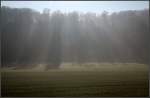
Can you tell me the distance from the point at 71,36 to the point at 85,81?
0.69 meters

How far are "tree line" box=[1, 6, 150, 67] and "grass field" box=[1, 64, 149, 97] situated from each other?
0.44ft

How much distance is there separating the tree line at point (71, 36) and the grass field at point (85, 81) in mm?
133

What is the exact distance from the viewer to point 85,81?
3289 millimetres

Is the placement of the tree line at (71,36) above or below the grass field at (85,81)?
above

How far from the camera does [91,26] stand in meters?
3.31

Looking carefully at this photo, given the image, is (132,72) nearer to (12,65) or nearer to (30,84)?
(30,84)

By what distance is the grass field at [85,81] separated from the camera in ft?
10.7

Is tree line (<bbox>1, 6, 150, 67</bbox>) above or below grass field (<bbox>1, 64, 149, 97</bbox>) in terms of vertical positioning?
above

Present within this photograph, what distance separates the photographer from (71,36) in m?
3.31

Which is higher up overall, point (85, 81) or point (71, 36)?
point (71, 36)

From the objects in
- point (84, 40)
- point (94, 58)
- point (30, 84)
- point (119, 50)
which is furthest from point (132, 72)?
point (30, 84)

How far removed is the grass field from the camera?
129 inches

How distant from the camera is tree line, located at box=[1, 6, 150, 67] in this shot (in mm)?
3281

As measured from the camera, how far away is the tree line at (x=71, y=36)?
3281 millimetres
